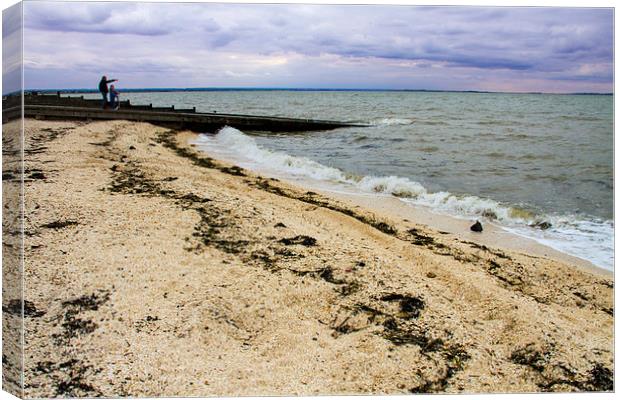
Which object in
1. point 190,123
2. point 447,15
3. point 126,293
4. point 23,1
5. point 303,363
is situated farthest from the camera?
point 190,123

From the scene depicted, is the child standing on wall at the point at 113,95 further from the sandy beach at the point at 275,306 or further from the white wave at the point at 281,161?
the white wave at the point at 281,161

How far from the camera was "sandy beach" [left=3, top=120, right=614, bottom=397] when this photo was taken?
10.0 ft

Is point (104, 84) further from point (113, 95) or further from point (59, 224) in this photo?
point (59, 224)

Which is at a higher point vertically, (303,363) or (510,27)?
(510,27)

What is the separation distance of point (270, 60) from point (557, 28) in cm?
255

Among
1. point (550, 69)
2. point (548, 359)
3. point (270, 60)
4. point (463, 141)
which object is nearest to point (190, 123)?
point (463, 141)

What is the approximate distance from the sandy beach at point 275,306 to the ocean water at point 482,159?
3.26 ft

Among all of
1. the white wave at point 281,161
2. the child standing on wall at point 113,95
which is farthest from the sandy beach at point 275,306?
the white wave at point 281,161

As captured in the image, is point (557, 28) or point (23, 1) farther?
point (557, 28)

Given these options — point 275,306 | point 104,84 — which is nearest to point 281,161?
point 104,84

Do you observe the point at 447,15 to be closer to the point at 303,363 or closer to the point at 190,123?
the point at 303,363

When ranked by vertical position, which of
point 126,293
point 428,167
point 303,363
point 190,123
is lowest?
point 303,363

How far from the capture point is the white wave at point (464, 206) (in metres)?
5.46

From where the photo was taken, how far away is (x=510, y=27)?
397 centimetres
